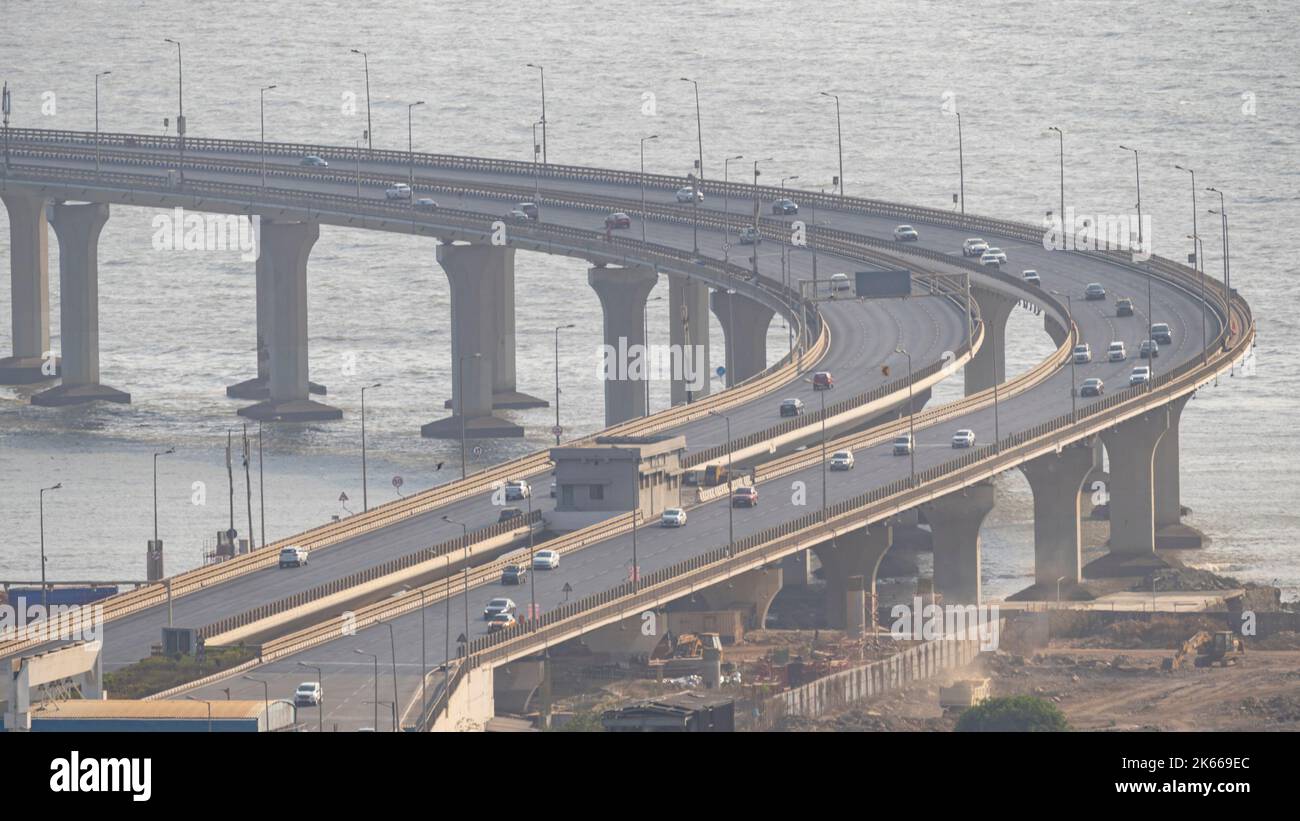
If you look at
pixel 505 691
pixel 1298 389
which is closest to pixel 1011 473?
pixel 1298 389

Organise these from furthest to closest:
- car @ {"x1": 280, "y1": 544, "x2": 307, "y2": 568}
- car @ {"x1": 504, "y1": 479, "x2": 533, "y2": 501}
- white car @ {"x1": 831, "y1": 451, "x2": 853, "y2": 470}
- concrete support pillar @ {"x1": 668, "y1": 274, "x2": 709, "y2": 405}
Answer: concrete support pillar @ {"x1": 668, "y1": 274, "x2": 709, "y2": 405} → white car @ {"x1": 831, "y1": 451, "x2": 853, "y2": 470} → car @ {"x1": 504, "y1": 479, "x2": 533, "y2": 501} → car @ {"x1": 280, "y1": 544, "x2": 307, "y2": 568}

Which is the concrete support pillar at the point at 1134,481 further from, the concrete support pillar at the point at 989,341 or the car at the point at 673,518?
the car at the point at 673,518

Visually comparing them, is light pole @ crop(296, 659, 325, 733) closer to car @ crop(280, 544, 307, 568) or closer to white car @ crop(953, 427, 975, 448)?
car @ crop(280, 544, 307, 568)

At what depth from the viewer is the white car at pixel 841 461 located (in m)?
120

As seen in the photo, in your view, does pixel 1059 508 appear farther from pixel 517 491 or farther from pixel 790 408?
pixel 517 491

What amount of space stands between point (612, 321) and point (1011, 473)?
29.4 meters

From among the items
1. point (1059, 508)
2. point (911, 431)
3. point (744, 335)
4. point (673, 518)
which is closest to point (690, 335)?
point (744, 335)

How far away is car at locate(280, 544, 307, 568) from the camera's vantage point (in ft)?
331

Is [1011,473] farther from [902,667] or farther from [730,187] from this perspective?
[902,667]

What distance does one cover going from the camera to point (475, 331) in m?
189

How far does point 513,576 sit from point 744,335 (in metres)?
76.3

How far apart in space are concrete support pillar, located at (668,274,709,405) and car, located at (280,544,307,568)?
258 feet

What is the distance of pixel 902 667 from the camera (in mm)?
98875

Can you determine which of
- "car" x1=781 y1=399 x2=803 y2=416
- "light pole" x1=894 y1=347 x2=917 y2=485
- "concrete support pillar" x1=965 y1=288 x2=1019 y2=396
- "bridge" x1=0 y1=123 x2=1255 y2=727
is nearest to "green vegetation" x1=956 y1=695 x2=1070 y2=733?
"bridge" x1=0 y1=123 x2=1255 y2=727
